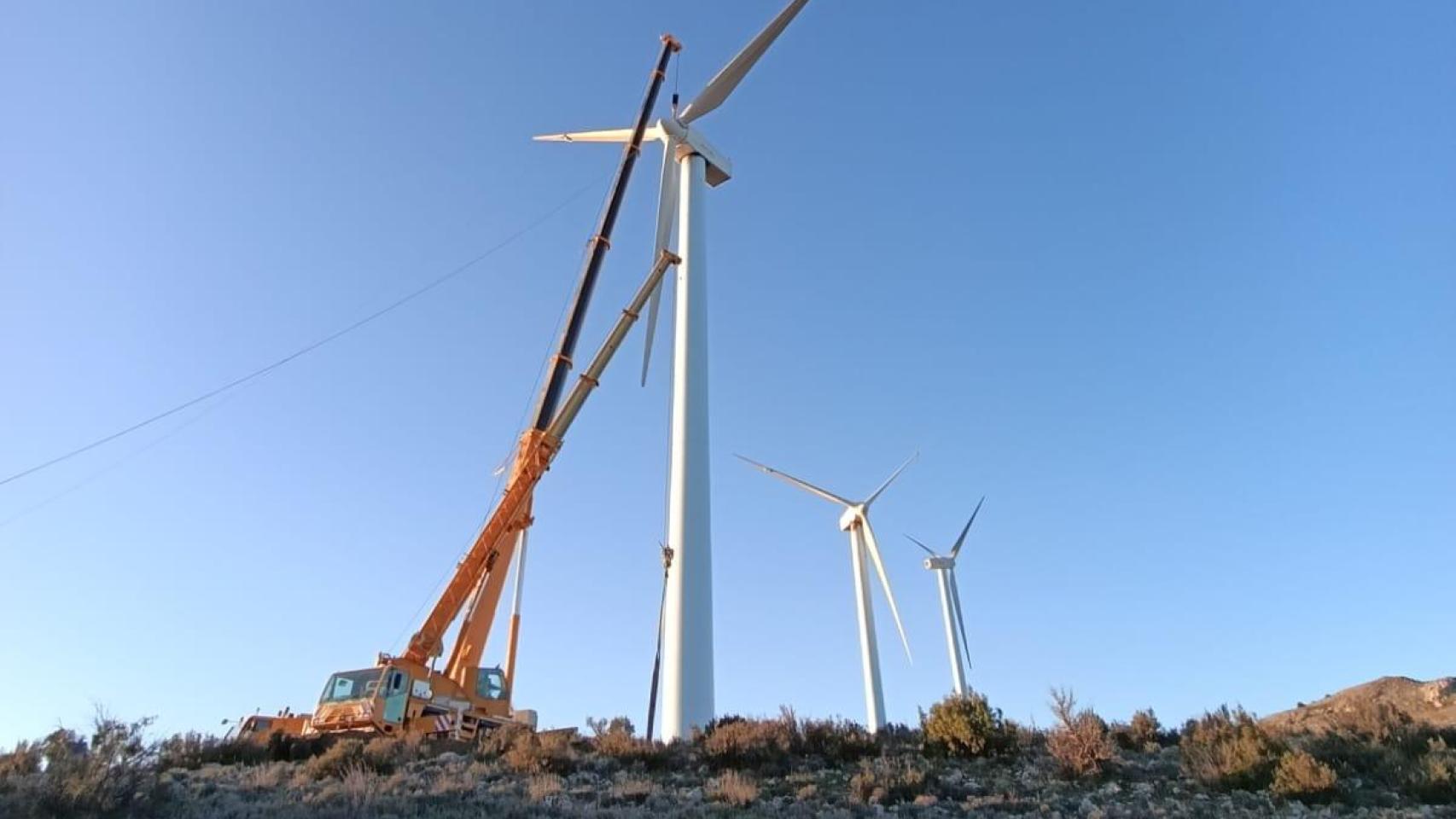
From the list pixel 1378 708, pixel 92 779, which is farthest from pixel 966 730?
pixel 92 779

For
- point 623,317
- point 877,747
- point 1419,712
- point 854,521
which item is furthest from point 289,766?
point 854,521

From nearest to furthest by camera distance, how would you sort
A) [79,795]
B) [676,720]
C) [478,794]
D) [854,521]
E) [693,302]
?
[79,795] < [478,794] < [676,720] < [693,302] < [854,521]

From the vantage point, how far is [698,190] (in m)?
27.4

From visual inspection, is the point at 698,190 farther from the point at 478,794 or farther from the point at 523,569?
the point at 478,794

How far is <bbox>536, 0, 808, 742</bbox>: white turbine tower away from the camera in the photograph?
1881 cm

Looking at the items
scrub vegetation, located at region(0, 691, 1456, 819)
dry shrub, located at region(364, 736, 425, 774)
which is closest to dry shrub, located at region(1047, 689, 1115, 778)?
scrub vegetation, located at region(0, 691, 1456, 819)

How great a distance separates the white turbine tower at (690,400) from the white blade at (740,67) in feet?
0.09

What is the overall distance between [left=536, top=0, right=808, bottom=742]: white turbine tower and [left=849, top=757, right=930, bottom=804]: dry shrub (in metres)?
5.53

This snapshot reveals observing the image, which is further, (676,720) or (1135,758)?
(676,720)

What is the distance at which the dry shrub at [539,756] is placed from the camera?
1377 cm

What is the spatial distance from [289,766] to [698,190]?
60.0 ft

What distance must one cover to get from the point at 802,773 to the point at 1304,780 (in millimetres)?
6683

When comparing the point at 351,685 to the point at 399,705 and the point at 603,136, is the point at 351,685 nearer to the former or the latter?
the point at 399,705

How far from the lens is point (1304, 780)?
1241cm
